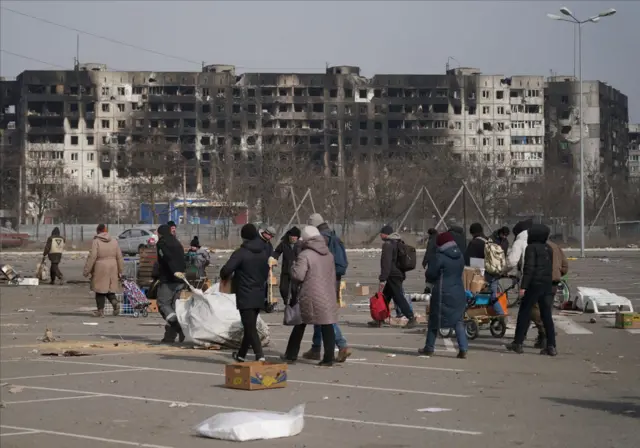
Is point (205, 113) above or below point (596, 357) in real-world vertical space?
above

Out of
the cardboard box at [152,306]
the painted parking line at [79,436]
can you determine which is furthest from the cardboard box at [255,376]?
the cardboard box at [152,306]

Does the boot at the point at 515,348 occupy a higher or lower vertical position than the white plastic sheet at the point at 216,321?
lower

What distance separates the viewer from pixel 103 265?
77.1 ft

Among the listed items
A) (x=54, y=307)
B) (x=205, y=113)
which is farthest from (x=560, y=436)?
(x=205, y=113)

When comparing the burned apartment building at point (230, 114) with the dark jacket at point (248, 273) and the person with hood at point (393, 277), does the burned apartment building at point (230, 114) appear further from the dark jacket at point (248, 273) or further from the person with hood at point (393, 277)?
the dark jacket at point (248, 273)

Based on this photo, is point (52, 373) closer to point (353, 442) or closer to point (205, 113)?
point (353, 442)

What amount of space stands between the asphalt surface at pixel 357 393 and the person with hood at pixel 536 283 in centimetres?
43

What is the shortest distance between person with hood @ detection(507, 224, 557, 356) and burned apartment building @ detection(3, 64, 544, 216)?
404ft

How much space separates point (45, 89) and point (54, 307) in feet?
394

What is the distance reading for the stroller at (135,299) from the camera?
2386 cm

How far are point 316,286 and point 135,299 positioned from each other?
9937 millimetres

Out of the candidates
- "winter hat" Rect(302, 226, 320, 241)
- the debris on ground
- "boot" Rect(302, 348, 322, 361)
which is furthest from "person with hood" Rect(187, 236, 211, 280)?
the debris on ground

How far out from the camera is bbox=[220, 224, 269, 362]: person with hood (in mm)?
14758

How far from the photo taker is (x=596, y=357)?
16.0 meters
